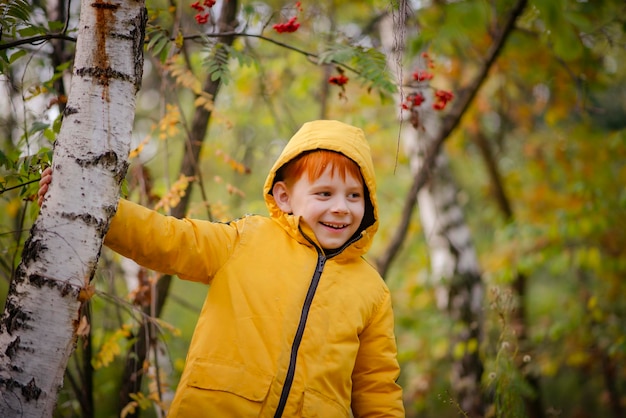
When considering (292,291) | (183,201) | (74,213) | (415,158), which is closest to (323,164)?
(292,291)

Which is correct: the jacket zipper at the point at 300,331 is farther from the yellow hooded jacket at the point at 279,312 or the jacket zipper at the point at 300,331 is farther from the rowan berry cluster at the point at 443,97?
the rowan berry cluster at the point at 443,97

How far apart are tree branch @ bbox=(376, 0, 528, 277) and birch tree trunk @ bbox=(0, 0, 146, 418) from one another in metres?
2.51

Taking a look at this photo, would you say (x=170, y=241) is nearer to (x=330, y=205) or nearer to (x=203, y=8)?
(x=330, y=205)

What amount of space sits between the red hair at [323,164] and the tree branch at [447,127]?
62.2 inches

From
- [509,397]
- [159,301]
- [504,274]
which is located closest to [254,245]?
[159,301]

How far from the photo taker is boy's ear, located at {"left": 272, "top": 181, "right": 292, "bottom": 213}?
2.40 m

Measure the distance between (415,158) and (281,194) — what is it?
3.08 metres

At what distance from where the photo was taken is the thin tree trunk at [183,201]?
312 centimetres

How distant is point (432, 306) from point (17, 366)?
5.73 metres

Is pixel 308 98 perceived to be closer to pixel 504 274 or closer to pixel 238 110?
pixel 238 110

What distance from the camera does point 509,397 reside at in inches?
110

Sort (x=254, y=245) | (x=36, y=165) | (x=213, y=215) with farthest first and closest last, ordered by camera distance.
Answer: (x=213, y=215), (x=254, y=245), (x=36, y=165)

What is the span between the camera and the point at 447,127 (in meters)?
4.16

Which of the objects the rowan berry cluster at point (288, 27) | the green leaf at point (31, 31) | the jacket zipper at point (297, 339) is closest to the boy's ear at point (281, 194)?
the jacket zipper at point (297, 339)
